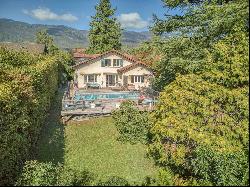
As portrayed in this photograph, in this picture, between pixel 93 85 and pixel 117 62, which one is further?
pixel 117 62

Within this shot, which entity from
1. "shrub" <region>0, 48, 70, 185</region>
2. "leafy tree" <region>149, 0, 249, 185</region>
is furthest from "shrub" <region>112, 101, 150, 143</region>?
"shrub" <region>0, 48, 70, 185</region>

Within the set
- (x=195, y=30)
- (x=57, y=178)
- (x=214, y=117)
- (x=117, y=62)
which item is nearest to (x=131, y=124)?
(x=195, y=30)

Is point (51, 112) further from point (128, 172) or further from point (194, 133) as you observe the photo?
point (194, 133)

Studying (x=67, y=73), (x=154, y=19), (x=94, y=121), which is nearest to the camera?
(x=154, y=19)

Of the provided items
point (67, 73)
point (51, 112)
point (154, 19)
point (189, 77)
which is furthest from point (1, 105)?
point (67, 73)

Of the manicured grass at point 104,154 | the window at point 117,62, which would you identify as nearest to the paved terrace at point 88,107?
the manicured grass at point 104,154

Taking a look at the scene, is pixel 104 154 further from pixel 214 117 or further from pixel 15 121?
pixel 214 117

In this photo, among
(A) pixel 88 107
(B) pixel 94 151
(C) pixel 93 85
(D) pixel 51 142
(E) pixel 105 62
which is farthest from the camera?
(E) pixel 105 62

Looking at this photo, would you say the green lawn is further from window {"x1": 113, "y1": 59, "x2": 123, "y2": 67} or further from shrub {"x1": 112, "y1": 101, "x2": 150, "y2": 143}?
window {"x1": 113, "y1": 59, "x2": 123, "y2": 67}
